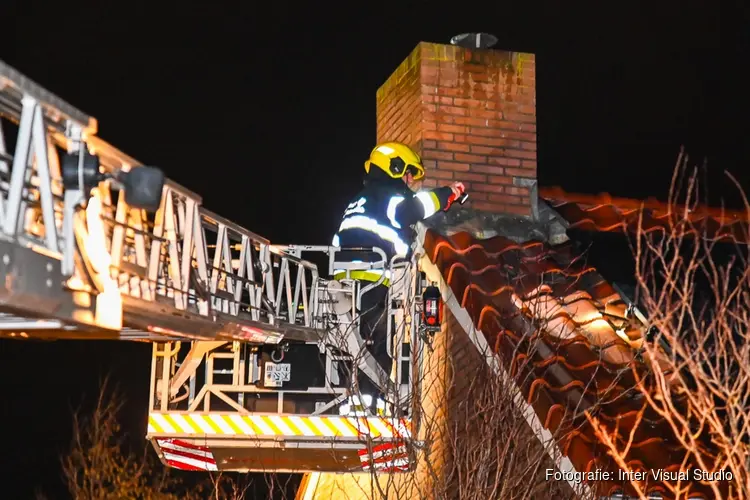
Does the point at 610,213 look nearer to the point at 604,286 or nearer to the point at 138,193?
the point at 604,286

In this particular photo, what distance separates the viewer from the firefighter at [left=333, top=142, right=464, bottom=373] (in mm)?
7352

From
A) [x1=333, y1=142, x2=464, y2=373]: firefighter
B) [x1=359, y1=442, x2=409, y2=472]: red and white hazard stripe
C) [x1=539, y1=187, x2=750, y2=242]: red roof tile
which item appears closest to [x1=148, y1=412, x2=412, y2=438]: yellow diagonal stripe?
Answer: [x1=359, y1=442, x2=409, y2=472]: red and white hazard stripe

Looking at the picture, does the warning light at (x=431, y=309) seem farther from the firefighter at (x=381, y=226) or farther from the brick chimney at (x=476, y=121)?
the brick chimney at (x=476, y=121)

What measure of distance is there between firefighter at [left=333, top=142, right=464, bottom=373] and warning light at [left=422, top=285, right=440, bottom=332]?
342mm

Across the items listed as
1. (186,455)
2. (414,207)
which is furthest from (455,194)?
(186,455)

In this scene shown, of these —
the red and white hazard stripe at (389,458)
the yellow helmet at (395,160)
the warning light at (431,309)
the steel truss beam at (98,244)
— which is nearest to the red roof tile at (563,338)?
the warning light at (431,309)

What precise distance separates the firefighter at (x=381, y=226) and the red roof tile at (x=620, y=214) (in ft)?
4.08

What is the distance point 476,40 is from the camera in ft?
28.3

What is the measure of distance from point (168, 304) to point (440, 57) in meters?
4.16

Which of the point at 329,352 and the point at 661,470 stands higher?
the point at 329,352

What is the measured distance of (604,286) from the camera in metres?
7.58

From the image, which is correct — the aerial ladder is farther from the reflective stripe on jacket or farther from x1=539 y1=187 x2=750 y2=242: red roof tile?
x1=539 y1=187 x2=750 y2=242: red roof tile

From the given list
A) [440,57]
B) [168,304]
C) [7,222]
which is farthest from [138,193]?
[440,57]

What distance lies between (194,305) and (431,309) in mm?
2132
